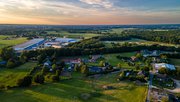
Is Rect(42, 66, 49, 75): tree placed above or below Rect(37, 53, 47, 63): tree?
below

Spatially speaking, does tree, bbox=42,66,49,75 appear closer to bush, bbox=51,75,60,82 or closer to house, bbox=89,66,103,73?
bush, bbox=51,75,60,82

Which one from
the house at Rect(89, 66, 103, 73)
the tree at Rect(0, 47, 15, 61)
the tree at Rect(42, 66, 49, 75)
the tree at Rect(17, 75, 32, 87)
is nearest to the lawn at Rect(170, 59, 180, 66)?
the house at Rect(89, 66, 103, 73)

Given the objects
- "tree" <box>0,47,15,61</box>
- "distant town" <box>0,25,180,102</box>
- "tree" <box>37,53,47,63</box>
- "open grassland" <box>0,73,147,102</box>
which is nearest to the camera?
"open grassland" <box>0,73,147,102</box>

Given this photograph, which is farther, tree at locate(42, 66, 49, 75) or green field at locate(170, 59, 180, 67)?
green field at locate(170, 59, 180, 67)

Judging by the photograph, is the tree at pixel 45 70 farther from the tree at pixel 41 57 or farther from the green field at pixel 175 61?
the green field at pixel 175 61

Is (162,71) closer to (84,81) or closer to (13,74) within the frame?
(84,81)

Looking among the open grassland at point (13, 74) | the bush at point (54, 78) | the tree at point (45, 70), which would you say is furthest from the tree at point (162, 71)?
the open grassland at point (13, 74)
